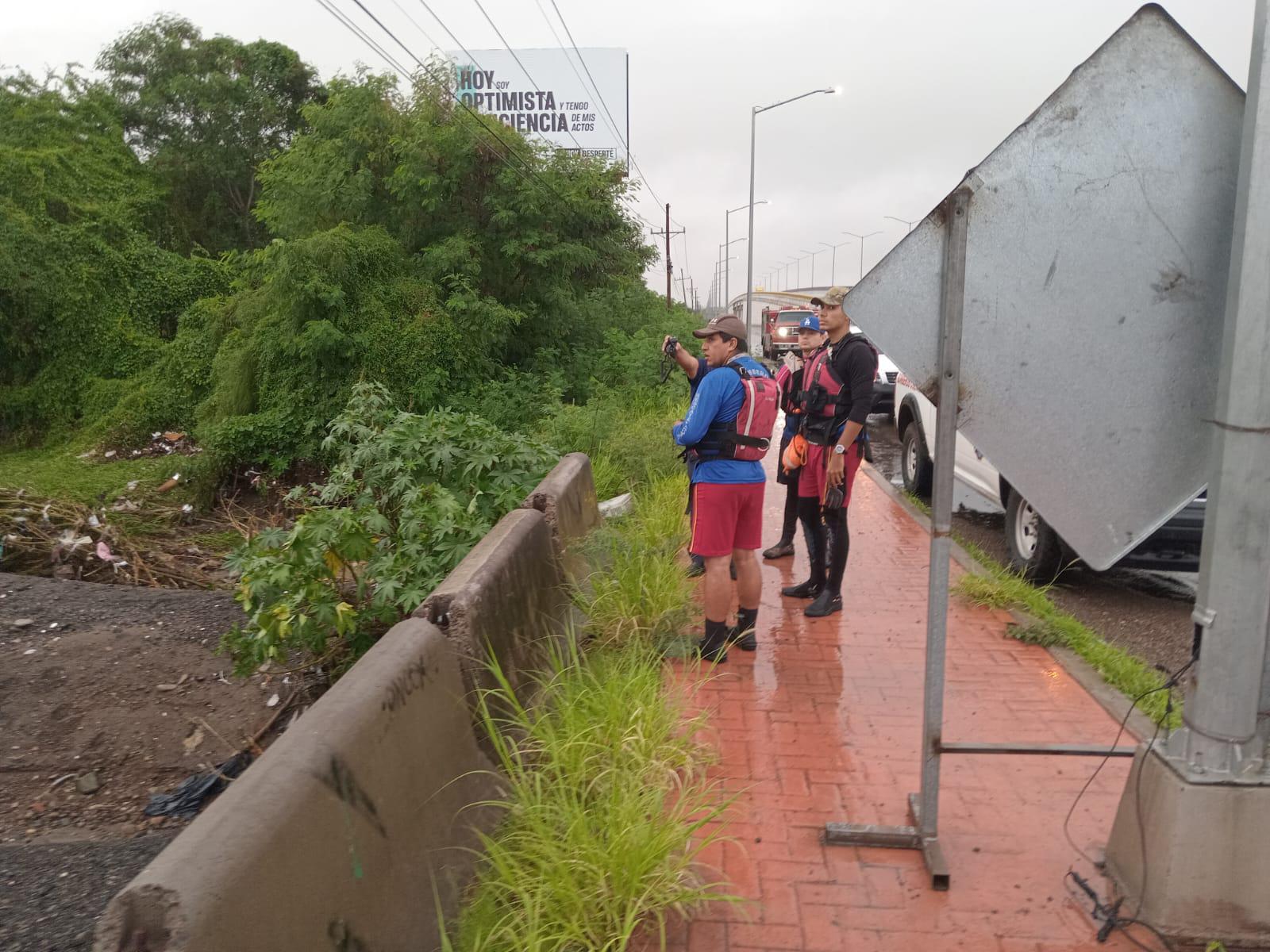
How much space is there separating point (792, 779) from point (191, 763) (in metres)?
3.38

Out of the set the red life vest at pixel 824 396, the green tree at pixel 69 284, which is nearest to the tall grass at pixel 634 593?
the red life vest at pixel 824 396

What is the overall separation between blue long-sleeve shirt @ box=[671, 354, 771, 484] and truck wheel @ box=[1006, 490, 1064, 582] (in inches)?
116

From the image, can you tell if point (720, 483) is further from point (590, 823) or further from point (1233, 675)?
point (1233, 675)

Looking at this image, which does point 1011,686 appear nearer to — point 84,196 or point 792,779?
point 792,779

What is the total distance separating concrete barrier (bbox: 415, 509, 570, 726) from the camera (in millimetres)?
3393

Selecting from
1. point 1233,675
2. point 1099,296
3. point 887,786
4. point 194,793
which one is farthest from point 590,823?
point 194,793

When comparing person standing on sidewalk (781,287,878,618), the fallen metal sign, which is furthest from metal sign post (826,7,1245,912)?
person standing on sidewalk (781,287,878,618)

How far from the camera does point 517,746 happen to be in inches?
143

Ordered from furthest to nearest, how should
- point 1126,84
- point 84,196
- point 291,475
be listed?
point 84,196 < point 291,475 < point 1126,84

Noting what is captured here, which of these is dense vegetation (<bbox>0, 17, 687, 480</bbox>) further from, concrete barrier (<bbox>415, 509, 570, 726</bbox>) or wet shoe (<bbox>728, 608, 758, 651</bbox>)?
concrete barrier (<bbox>415, 509, 570, 726</bbox>)

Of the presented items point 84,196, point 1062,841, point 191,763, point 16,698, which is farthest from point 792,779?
point 84,196

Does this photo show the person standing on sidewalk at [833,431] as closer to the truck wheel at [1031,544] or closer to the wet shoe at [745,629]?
the wet shoe at [745,629]

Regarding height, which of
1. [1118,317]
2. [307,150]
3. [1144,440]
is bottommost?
[1144,440]

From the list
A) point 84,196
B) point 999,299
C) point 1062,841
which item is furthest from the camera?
point 84,196
